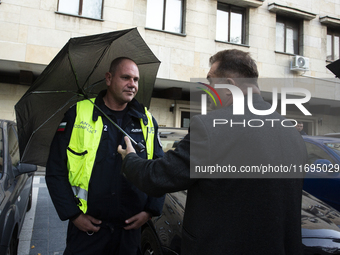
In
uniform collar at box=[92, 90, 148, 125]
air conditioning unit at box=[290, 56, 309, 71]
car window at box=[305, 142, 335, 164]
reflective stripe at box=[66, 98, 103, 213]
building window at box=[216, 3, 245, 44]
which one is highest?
building window at box=[216, 3, 245, 44]

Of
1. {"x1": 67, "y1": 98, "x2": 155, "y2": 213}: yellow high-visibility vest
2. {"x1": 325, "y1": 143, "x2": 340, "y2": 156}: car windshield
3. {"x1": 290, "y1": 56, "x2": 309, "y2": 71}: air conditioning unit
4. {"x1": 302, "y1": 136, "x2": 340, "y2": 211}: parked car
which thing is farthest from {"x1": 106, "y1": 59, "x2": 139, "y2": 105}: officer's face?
{"x1": 290, "y1": 56, "x2": 309, "y2": 71}: air conditioning unit

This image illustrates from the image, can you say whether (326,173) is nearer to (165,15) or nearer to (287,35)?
(165,15)

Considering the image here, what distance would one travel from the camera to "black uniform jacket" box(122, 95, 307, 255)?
130 cm

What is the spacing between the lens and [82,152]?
1.88 m

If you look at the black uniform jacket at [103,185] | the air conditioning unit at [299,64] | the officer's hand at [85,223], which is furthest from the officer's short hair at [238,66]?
the air conditioning unit at [299,64]

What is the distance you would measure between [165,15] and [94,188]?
10000mm

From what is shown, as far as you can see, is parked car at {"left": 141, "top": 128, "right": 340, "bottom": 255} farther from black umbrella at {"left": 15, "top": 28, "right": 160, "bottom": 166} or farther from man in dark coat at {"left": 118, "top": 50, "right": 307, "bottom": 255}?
black umbrella at {"left": 15, "top": 28, "right": 160, "bottom": 166}

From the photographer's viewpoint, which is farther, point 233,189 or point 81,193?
point 81,193

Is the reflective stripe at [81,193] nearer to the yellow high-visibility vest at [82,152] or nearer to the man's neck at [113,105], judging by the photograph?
the yellow high-visibility vest at [82,152]

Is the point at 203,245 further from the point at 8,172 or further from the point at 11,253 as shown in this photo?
the point at 8,172

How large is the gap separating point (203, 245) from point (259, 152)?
505 millimetres

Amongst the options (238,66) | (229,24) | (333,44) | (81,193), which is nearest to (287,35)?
(333,44)

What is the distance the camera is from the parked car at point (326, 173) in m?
4.12

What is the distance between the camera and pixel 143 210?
6.70 ft
